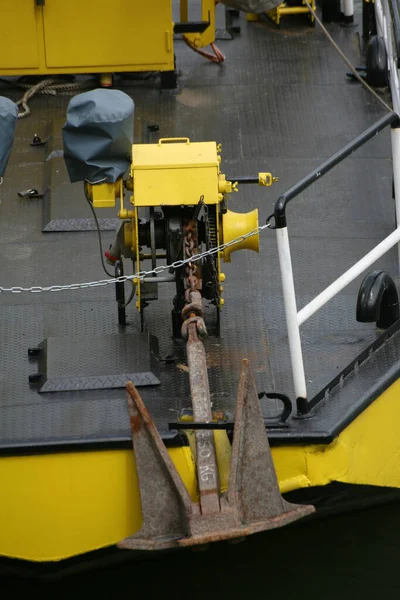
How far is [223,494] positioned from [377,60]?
3.36 m

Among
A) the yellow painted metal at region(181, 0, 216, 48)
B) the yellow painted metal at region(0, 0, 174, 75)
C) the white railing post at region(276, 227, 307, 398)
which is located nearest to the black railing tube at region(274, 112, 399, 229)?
the white railing post at region(276, 227, 307, 398)

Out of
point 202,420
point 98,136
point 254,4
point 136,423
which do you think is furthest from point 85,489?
point 254,4

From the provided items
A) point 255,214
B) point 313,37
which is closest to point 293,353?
point 255,214

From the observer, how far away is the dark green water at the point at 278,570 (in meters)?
5.73

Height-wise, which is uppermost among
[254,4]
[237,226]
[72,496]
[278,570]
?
[254,4]

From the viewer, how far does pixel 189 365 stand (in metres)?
5.26

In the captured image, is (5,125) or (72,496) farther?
(5,125)

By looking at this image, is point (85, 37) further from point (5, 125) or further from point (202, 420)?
point (202, 420)

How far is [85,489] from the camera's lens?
5.11 m

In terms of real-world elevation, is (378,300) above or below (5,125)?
below

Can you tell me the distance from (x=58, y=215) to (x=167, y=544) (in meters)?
2.41

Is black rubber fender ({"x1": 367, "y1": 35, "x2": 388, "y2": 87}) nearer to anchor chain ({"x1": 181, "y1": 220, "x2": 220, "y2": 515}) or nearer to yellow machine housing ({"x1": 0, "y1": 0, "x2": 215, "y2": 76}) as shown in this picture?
yellow machine housing ({"x1": 0, "y1": 0, "x2": 215, "y2": 76})

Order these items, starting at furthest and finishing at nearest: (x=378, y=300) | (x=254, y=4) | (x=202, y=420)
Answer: (x=254, y=4) → (x=378, y=300) → (x=202, y=420)

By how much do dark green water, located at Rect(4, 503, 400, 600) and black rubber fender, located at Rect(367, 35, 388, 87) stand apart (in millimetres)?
2610
